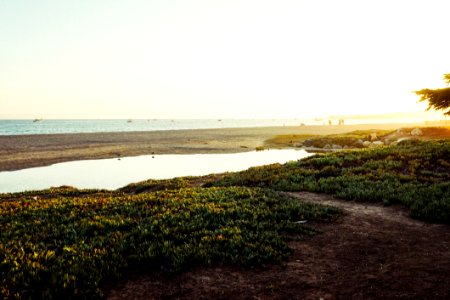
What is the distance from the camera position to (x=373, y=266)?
27.7ft

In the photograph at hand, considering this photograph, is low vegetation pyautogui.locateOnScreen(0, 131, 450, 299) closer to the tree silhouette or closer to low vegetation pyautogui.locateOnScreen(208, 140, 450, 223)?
low vegetation pyautogui.locateOnScreen(208, 140, 450, 223)

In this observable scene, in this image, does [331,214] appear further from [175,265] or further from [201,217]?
[175,265]

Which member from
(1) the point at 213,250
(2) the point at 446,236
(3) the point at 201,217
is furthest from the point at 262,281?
(2) the point at 446,236

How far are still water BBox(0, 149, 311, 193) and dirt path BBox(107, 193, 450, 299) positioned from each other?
17.7 meters

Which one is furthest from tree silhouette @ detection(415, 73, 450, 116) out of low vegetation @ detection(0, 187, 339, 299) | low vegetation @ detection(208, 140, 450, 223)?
low vegetation @ detection(0, 187, 339, 299)

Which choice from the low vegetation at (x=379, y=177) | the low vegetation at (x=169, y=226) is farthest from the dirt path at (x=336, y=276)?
the low vegetation at (x=379, y=177)

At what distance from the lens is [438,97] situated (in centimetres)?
2220

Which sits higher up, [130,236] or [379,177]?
[379,177]

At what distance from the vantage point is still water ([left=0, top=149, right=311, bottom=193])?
2608 centimetres

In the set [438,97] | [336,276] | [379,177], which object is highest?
[438,97]

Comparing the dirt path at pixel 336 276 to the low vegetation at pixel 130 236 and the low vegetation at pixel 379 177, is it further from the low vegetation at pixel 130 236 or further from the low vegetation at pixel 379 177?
the low vegetation at pixel 379 177

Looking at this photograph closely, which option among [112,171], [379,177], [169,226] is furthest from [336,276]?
[112,171]

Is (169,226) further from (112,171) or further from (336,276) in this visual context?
(112,171)

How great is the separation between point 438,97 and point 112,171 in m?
26.6
